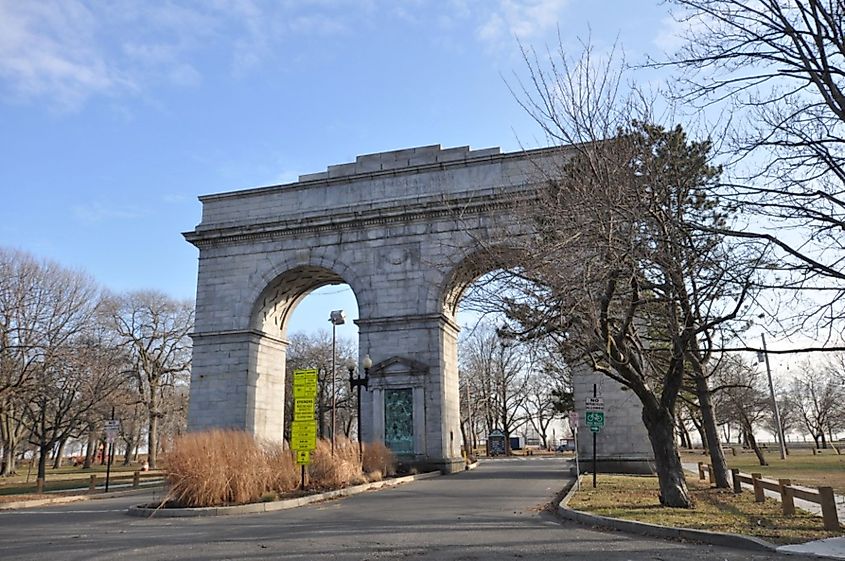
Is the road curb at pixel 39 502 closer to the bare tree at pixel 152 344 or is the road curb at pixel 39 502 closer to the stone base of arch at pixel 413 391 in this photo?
the stone base of arch at pixel 413 391

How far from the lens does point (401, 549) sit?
8594mm

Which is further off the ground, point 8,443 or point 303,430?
point 8,443

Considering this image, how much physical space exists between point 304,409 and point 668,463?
8901 mm

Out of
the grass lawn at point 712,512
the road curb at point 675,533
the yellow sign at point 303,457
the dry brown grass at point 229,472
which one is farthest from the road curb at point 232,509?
the road curb at point 675,533

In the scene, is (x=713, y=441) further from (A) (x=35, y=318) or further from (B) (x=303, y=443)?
(A) (x=35, y=318)

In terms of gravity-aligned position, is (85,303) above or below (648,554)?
above

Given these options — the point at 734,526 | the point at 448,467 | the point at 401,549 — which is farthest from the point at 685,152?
the point at 448,467

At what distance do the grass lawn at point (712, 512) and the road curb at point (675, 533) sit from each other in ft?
1.14

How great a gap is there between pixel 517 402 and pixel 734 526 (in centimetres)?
5098

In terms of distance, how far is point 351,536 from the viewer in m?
9.71

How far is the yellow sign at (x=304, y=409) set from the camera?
16409mm

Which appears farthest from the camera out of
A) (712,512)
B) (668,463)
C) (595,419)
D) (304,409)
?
(304,409)

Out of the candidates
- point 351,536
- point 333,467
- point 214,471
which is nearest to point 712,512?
point 351,536

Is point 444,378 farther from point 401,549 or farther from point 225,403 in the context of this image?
point 401,549
